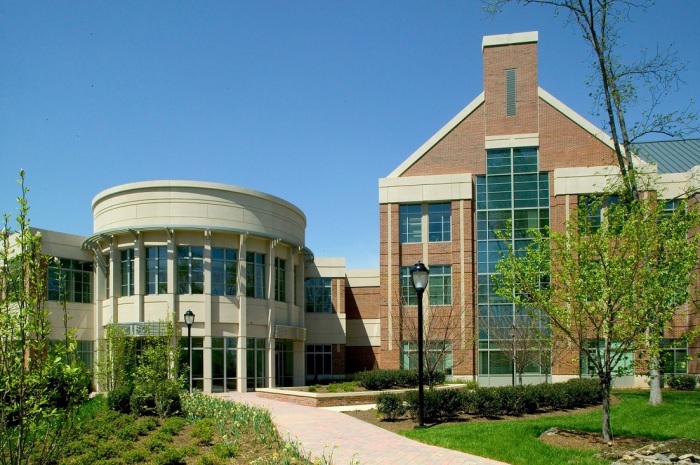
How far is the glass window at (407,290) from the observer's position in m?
36.6

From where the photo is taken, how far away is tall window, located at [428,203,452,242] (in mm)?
37281

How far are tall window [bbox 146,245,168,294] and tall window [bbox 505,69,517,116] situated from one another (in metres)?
18.5

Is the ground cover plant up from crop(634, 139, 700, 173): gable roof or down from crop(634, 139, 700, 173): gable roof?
down

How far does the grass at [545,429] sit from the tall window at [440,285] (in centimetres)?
1500

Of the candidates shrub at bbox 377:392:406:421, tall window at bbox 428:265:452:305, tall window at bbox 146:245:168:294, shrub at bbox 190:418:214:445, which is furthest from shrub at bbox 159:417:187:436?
tall window at bbox 428:265:452:305

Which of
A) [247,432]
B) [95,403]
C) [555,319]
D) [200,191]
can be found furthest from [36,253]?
[200,191]

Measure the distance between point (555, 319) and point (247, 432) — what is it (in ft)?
23.0

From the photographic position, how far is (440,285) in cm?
3688

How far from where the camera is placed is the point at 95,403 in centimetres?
2402

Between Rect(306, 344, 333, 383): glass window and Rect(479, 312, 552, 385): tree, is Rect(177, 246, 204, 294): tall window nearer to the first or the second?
Rect(306, 344, 333, 383): glass window

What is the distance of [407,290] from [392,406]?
18314mm

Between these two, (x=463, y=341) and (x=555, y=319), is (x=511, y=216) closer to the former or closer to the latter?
(x=463, y=341)

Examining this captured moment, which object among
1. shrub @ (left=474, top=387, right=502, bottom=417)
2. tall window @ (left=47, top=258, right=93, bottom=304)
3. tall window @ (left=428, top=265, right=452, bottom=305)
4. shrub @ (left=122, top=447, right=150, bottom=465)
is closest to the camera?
shrub @ (left=122, top=447, right=150, bottom=465)

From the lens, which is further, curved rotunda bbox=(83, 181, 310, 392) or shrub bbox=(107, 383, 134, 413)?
curved rotunda bbox=(83, 181, 310, 392)
